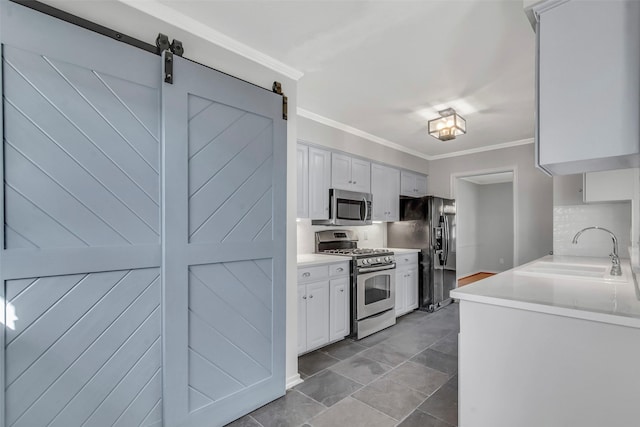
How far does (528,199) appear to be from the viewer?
179 inches

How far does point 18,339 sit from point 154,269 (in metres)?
0.60

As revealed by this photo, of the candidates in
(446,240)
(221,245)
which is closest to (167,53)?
(221,245)

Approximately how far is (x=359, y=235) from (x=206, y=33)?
3255mm

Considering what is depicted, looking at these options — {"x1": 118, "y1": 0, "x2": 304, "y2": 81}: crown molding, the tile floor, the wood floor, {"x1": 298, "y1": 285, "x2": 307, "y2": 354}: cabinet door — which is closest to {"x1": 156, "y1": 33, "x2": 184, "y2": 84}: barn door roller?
{"x1": 118, "y1": 0, "x2": 304, "y2": 81}: crown molding

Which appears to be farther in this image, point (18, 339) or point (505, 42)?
point (505, 42)

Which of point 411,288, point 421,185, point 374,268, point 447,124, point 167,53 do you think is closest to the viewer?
point 167,53

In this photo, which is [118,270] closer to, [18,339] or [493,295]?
[18,339]

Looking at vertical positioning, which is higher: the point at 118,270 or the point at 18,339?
the point at 118,270

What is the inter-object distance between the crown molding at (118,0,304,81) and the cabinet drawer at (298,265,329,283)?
174 cm

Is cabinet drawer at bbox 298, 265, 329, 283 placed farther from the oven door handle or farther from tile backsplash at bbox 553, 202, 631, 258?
tile backsplash at bbox 553, 202, 631, 258

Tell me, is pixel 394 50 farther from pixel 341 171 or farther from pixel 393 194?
pixel 393 194

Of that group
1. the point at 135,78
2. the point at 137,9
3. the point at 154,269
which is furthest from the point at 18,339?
the point at 137,9

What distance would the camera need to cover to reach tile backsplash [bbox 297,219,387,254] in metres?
3.83

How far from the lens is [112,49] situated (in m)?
1.61
